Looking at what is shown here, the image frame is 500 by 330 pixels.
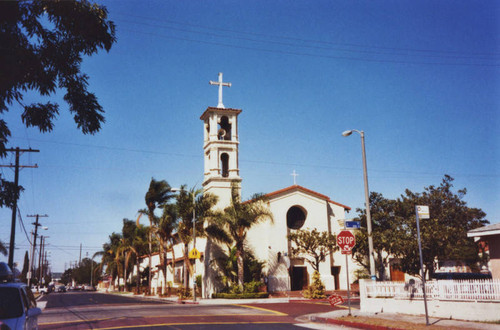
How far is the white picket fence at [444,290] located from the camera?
14.7 meters

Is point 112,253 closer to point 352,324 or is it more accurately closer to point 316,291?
point 316,291

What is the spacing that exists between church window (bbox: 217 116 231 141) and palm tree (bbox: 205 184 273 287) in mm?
7281

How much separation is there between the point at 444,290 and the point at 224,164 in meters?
27.4

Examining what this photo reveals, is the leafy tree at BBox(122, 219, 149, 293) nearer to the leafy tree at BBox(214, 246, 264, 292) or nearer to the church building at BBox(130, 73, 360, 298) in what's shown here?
the church building at BBox(130, 73, 360, 298)

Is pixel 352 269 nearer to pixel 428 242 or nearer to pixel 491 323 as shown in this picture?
pixel 428 242

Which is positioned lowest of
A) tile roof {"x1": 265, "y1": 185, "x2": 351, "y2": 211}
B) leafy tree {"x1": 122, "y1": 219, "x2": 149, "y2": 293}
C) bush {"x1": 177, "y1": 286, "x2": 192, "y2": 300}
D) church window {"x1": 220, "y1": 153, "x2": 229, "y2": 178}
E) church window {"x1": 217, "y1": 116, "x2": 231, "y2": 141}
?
bush {"x1": 177, "y1": 286, "x2": 192, "y2": 300}

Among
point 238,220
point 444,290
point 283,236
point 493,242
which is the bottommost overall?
point 444,290

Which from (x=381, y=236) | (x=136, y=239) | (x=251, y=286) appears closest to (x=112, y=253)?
(x=136, y=239)

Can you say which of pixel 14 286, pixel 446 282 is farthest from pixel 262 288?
pixel 14 286

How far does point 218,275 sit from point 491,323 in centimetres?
2563

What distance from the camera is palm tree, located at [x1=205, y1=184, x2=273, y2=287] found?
112ft

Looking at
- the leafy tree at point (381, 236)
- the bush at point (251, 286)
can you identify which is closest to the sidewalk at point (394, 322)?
the leafy tree at point (381, 236)

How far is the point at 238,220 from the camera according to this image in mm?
34156

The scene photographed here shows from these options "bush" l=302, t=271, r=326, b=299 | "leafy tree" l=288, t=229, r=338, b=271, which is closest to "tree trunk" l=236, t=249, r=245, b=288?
"leafy tree" l=288, t=229, r=338, b=271
